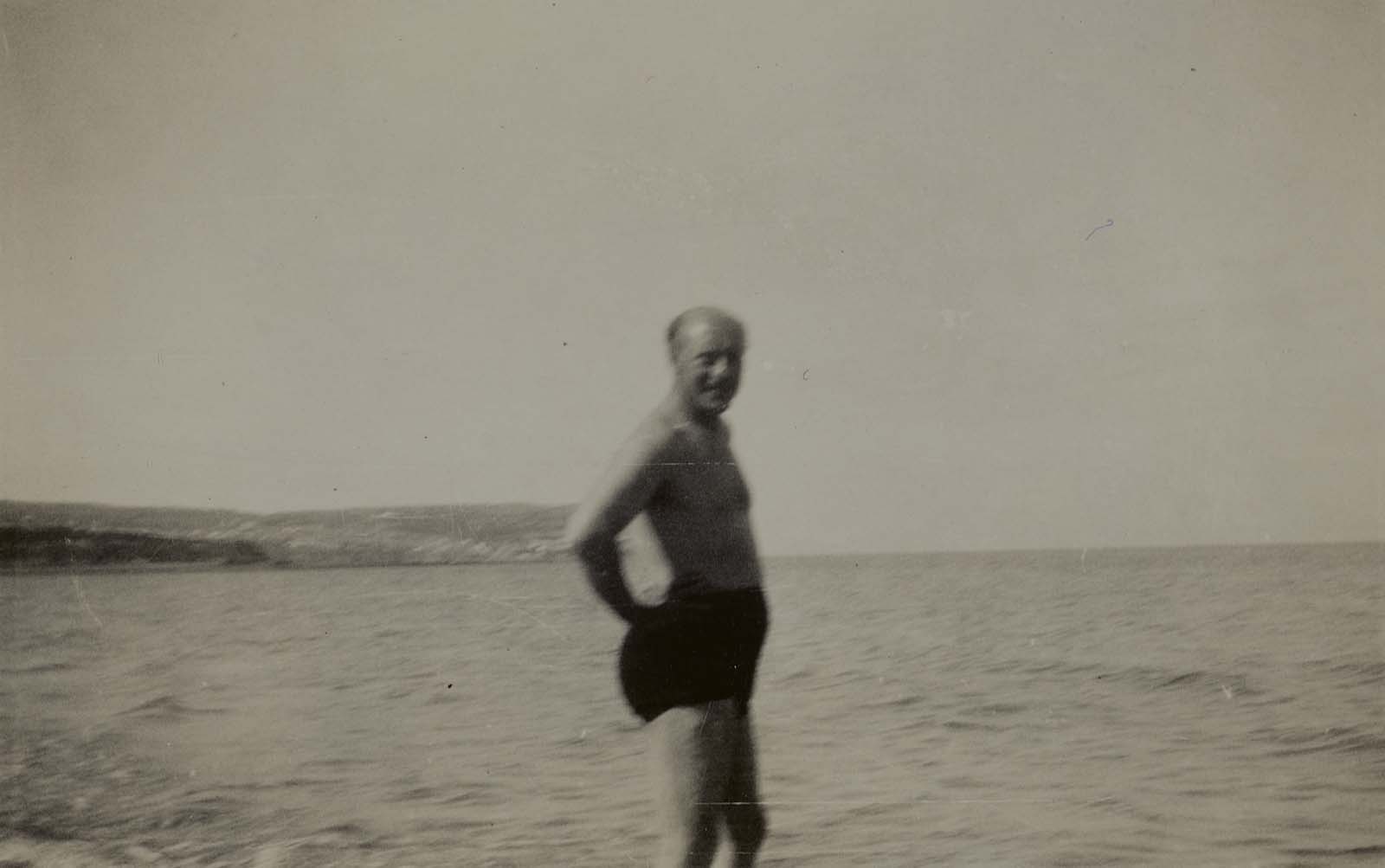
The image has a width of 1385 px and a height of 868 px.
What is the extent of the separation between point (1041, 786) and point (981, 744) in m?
0.15

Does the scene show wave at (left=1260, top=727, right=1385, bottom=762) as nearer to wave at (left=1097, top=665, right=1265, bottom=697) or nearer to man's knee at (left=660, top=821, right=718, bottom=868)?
wave at (left=1097, top=665, right=1265, bottom=697)

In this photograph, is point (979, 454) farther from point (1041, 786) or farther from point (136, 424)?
point (136, 424)

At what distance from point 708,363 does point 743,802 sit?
94 cm

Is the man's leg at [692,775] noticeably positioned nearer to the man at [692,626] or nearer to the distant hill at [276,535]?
the man at [692,626]

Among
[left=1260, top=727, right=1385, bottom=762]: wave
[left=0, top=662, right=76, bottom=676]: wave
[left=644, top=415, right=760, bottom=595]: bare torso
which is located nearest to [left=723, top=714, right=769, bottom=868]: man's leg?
[left=644, top=415, right=760, bottom=595]: bare torso

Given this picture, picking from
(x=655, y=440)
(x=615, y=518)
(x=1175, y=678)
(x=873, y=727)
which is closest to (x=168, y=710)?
(x=615, y=518)

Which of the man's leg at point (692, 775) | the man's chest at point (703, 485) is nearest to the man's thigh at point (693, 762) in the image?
the man's leg at point (692, 775)

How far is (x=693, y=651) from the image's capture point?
237cm

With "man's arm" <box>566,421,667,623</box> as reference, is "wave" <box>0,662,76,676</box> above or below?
below

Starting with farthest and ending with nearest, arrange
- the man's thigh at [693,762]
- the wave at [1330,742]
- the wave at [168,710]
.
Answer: the wave at [168,710]
the wave at [1330,742]
the man's thigh at [693,762]

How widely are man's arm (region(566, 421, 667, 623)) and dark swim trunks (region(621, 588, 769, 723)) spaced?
6 cm

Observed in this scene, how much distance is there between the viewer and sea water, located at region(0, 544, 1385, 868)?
2.44 meters

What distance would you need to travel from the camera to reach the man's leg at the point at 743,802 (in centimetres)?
239

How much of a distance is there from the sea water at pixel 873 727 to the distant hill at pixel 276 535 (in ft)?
0.19
